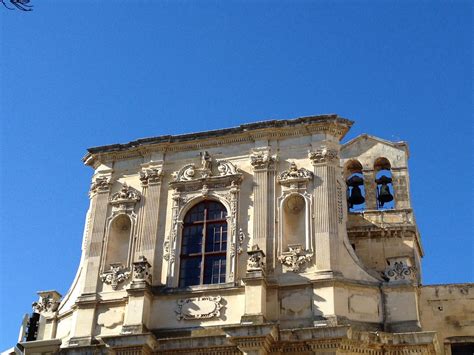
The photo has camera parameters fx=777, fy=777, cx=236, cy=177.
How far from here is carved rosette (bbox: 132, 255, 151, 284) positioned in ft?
63.4

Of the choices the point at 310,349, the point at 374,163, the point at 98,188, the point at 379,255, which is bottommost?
the point at 310,349

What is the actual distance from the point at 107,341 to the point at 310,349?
15.8ft

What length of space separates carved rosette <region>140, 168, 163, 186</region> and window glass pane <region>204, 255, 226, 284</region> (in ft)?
9.27

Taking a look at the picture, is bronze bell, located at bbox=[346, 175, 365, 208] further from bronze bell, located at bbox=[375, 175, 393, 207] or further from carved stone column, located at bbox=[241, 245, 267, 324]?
carved stone column, located at bbox=[241, 245, 267, 324]

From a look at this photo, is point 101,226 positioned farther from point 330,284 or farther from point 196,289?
point 330,284

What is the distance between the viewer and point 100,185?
72.0 ft

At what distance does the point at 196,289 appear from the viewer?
1928 centimetres

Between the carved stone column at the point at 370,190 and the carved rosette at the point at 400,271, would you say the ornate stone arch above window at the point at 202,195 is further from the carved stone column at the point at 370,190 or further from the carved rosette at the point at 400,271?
the carved stone column at the point at 370,190

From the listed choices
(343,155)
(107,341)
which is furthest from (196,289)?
(343,155)

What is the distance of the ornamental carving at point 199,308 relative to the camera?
61.9 feet

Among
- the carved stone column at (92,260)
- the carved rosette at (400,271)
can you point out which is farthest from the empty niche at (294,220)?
the carved stone column at (92,260)

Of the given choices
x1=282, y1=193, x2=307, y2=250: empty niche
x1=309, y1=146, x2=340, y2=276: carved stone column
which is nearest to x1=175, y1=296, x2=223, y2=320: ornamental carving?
x1=282, y1=193, x2=307, y2=250: empty niche

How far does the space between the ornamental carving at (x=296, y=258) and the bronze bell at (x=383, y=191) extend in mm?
4677

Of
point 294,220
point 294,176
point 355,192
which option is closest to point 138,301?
point 294,220
